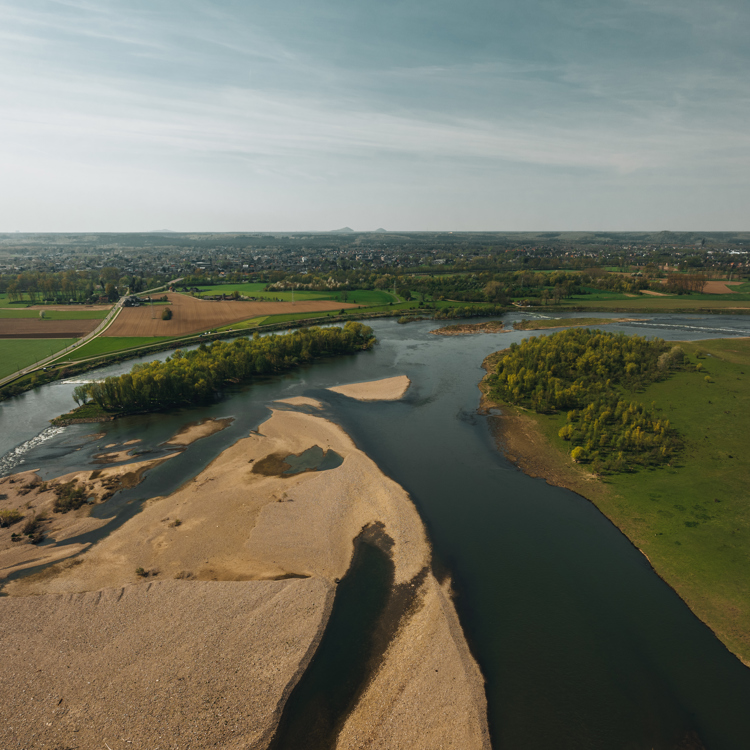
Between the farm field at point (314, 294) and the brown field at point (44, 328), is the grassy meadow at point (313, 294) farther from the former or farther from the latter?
the brown field at point (44, 328)

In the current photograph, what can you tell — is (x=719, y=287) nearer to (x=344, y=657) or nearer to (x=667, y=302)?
(x=667, y=302)

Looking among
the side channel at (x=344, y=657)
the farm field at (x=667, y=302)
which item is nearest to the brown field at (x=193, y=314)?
the side channel at (x=344, y=657)

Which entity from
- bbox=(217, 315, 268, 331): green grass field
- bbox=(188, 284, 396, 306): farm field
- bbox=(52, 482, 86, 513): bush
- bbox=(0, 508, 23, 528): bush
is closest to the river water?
bbox=(52, 482, 86, 513): bush

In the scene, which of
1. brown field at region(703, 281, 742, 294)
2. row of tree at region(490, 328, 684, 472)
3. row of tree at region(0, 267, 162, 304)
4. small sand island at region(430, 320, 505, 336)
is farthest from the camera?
brown field at region(703, 281, 742, 294)

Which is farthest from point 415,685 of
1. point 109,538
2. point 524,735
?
point 109,538

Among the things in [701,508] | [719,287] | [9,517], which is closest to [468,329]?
[701,508]

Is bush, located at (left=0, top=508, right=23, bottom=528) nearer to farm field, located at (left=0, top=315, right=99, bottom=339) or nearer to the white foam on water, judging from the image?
the white foam on water
